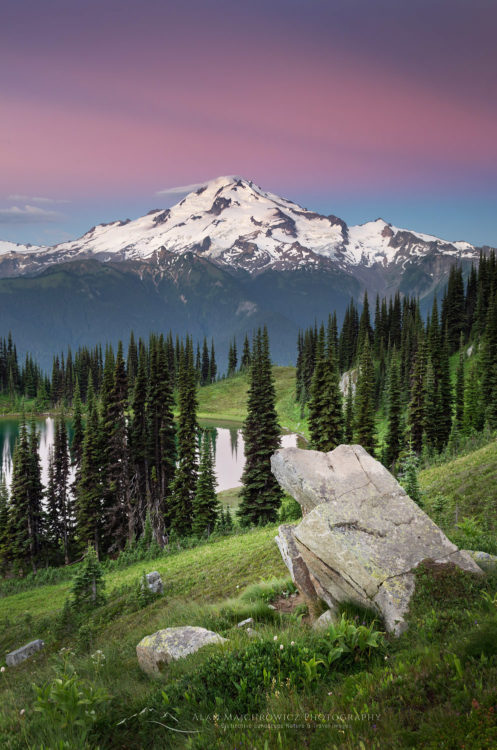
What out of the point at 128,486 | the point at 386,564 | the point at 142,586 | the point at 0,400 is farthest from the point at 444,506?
the point at 0,400

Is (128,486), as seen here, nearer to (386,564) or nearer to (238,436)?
(386,564)

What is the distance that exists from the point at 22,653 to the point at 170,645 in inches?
465

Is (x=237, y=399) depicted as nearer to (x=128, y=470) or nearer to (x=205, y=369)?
(x=205, y=369)

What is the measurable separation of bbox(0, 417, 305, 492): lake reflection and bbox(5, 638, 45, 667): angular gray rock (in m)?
33.7

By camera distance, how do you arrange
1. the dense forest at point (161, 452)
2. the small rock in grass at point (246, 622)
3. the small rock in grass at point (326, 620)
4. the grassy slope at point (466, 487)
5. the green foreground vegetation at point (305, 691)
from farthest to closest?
the dense forest at point (161, 452) → the grassy slope at point (466, 487) → the small rock in grass at point (246, 622) → the small rock in grass at point (326, 620) → the green foreground vegetation at point (305, 691)

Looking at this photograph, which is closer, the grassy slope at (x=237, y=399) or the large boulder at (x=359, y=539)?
→ the large boulder at (x=359, y=539)

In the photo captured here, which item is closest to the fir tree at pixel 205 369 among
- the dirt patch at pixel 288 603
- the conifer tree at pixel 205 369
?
the conifer tree at pixel 205 369

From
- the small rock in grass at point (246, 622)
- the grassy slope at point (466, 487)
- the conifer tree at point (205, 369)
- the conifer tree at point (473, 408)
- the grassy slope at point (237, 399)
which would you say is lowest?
the grassy slope at point (237, 399)

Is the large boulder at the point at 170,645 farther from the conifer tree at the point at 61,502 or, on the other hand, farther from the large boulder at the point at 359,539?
the conifer tree at the point at 61,502

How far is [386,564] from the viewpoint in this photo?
26.3 ft

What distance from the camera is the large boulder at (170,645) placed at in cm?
785

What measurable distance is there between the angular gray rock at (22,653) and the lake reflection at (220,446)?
3371cm

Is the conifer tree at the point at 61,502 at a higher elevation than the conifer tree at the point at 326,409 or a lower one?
lower

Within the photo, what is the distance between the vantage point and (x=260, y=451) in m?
37.5
